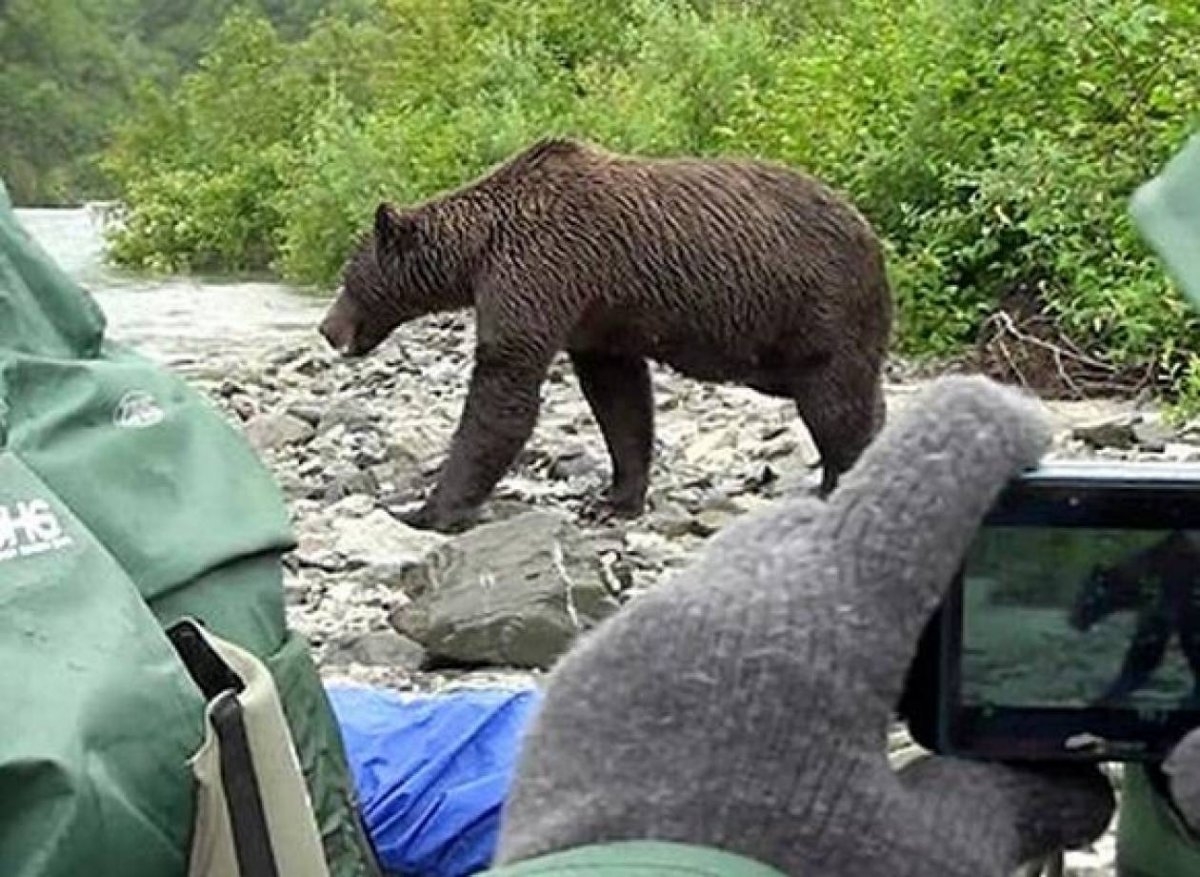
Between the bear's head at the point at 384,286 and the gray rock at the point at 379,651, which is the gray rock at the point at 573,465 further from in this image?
the gray rock at the point at 379,651

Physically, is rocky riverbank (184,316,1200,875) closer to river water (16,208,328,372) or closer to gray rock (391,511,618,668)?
gray rock (391,511,618,668)

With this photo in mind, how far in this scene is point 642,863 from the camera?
38.6 inches

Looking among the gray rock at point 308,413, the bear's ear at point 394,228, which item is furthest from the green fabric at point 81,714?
the gray rock at point 308,413

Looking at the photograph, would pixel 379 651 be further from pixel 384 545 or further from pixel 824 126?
pixel 824 126

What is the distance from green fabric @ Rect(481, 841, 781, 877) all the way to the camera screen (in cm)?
13

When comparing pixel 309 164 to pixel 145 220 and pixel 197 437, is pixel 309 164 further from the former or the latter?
pixel 197 437

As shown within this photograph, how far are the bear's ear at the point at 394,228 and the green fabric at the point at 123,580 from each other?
5864 millimetres

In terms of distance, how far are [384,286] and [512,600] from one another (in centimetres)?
332

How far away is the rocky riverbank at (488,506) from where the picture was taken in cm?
520

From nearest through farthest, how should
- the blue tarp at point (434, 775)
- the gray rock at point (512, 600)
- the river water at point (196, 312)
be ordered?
the blue tarp at point (434, 775)
the gray rock at point (512, 600)
the river water at point (196, 312)

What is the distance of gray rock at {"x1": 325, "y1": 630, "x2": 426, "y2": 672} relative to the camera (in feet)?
17.3

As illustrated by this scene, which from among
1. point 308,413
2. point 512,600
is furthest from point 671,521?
point 308,413

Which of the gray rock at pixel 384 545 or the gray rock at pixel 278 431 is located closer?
the gray rock at pixel 384 545

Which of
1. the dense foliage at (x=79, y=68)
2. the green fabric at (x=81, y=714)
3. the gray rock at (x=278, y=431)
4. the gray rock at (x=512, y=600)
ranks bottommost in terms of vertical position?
→ the dense foliage at (x=79, y=68)
